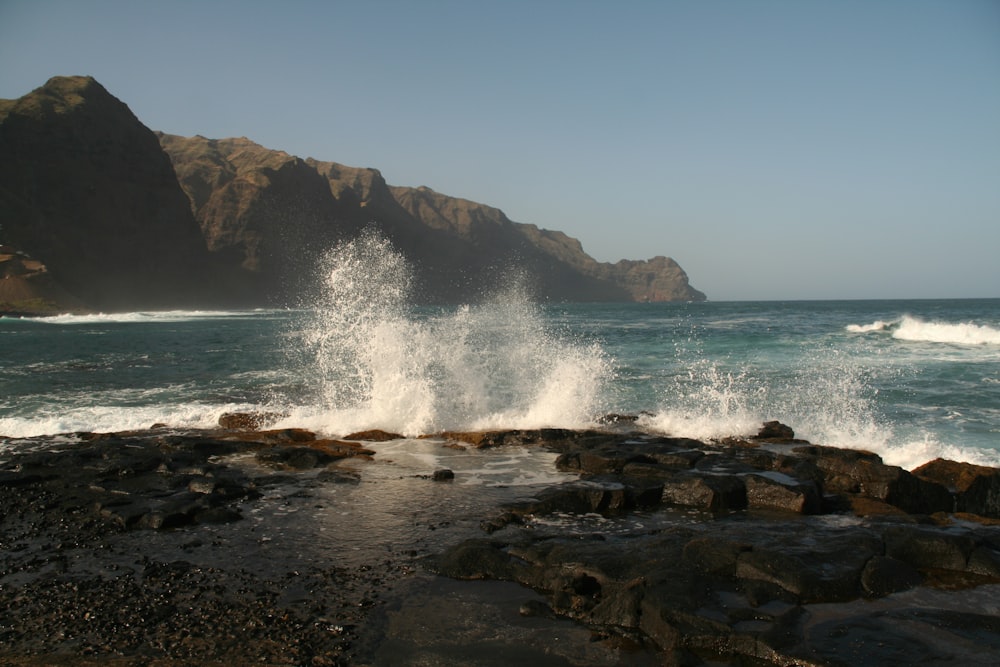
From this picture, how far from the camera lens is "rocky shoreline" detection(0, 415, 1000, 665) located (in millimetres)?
5281

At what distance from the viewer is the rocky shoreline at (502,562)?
5.28m

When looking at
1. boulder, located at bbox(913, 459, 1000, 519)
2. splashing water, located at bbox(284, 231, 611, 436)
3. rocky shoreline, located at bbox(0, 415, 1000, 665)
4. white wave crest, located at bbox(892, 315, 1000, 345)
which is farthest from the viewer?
white wave crest, located at bbox(892, 315, 1000, 345)

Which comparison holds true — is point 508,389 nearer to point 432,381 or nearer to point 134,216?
point 432,381

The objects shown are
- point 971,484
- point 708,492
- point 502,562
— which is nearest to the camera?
point 502,562

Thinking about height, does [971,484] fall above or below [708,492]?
above

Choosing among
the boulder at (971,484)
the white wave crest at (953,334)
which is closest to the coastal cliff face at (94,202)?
the white wave crest at (953,334)

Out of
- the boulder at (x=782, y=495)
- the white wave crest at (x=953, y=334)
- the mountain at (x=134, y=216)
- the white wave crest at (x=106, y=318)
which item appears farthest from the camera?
the mountain at (x=134, y=216)

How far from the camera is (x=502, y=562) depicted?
686 cm

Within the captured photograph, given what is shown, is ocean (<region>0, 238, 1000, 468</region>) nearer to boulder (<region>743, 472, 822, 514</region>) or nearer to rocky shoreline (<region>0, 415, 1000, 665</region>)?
rocky shoreline (<region>0, 415, 1000, 665</region>)

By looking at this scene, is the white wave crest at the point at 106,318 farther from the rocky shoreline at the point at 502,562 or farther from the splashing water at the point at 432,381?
the rocky shoreline at the point at 502,562

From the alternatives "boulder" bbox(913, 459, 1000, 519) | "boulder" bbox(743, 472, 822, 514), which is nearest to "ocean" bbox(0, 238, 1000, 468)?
"boulder" bbox(913, 459, 1000, 519)

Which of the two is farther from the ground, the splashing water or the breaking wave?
the breaking wave

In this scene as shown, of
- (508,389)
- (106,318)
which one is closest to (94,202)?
(106,318)

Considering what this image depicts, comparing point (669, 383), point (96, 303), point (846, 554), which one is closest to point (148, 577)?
point (846, 554)
